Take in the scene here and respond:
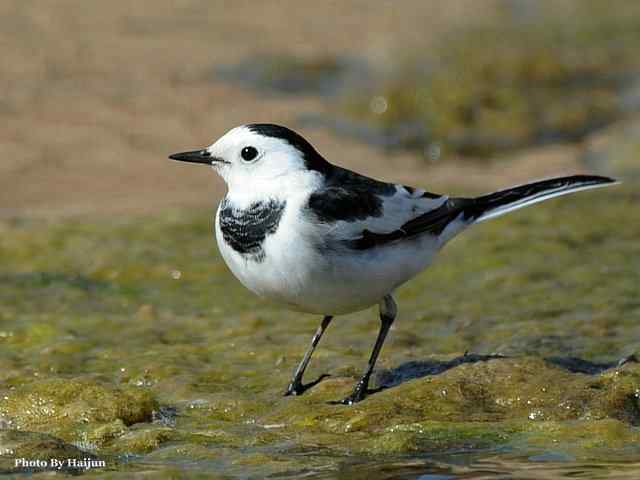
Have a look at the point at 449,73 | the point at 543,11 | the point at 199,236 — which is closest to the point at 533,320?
the point at 199,236

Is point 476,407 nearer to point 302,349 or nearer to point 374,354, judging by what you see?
point 374,354

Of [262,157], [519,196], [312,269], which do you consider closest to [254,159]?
[262,157]

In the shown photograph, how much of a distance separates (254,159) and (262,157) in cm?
4

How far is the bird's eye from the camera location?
5797 millimetres

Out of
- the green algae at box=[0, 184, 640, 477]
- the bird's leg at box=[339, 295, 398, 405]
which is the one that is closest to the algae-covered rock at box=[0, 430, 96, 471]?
the green algae at box=[0, 184, 640, 477]

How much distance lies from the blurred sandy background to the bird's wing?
418cm

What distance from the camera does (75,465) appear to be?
16.4 ft

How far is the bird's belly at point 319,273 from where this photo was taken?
17.8 feet

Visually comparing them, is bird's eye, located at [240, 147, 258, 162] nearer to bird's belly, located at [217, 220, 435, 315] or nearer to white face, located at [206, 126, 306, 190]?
white face, located at [206, 126, 306, 190]

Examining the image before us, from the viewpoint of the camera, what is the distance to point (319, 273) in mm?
5473

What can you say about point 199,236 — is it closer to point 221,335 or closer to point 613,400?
point 221,335

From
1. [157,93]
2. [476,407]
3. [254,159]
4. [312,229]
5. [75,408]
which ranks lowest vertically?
[476,407]

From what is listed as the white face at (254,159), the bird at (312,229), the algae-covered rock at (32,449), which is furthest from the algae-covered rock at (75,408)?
the white face at (254,159)

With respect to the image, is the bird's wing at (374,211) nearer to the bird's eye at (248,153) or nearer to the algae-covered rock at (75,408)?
the bird's eye at (248,153)
